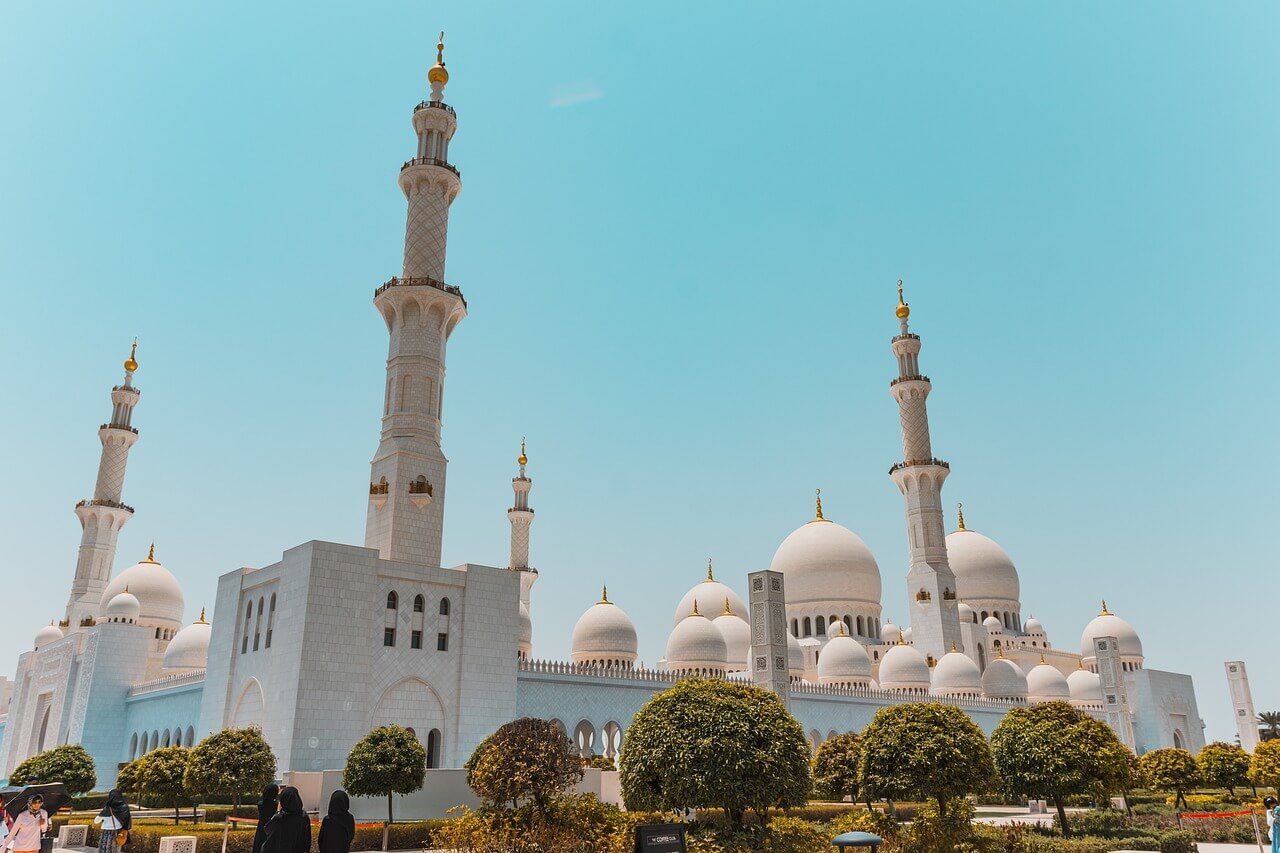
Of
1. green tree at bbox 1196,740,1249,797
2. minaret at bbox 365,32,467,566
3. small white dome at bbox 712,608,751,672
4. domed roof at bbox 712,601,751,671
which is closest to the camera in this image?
minaret at bbox 365,32,467,566

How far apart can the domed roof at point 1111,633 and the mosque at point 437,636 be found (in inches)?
5.0

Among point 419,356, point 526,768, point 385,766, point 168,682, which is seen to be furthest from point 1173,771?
point 168,682

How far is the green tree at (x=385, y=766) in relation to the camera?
67.9ft

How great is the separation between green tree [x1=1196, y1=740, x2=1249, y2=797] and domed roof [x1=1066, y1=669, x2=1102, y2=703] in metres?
19.2

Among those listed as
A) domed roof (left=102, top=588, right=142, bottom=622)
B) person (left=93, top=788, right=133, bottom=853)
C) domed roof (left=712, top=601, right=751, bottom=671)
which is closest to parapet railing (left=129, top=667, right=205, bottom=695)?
domed roof (left=102, top=588, right=142, bottom=622)

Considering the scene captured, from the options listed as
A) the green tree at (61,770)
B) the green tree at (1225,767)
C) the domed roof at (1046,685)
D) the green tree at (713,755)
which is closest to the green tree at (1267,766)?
the green tree at (1225,767)

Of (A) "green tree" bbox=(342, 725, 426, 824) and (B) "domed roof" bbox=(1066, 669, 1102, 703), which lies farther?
(B) "domed roof" bbox=(1066, 669, 1102, 703)

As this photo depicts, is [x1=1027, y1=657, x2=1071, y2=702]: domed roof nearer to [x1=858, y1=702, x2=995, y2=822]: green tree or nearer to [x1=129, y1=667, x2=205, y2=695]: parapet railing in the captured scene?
[x1=858, y1=702, x2=995, y2=822]: green tree

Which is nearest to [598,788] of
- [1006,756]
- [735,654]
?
[1006,756]

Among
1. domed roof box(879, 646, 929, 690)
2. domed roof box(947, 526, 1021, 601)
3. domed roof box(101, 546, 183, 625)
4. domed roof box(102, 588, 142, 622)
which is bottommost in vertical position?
domed roof box(879, 646, 929, 690)

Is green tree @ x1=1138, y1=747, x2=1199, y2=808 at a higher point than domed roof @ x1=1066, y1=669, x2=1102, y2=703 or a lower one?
lower

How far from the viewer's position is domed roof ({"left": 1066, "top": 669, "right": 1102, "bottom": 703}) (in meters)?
49.9

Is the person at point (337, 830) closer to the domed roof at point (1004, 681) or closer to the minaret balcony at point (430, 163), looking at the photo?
the minaret balcony at point (430, 163)

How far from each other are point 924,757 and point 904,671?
2684cm
